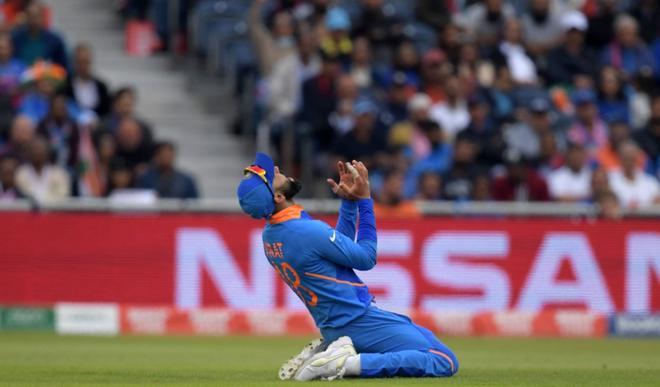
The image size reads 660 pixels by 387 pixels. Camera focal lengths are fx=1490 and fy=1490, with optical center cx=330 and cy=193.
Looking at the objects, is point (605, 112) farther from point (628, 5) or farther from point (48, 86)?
point (48, 86)

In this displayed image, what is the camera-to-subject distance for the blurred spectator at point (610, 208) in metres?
20.2

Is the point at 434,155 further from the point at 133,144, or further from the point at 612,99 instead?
the point at 133,144

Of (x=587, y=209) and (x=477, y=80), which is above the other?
(x=477, y=80)

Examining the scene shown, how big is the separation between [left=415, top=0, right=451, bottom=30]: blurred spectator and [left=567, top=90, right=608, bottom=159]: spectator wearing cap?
3.11m

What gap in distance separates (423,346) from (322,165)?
10598 mm

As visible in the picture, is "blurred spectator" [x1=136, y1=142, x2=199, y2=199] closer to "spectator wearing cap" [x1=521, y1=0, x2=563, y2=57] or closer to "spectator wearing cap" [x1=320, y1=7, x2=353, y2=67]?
"spectator wearing cap" [x1=320, y1=7, x2=353, y2=67]

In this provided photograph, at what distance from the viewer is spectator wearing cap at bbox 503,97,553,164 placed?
22219 millimetres

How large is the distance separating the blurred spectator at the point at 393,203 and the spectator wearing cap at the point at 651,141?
456cm

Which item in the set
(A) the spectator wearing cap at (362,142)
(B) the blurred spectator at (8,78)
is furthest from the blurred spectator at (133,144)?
(A) the spectator wearing cap at (362,142)

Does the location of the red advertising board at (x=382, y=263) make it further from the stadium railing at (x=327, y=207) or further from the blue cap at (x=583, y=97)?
the blue cap at (x=583, y=97)

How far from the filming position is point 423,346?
36.6ft

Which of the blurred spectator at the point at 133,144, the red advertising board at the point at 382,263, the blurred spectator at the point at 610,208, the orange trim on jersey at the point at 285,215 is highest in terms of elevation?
the orange trim on jersey at the point at 285,215

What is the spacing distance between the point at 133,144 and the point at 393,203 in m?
3.79

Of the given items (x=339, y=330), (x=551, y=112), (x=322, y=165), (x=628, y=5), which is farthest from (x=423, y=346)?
(x=628, y=5)
